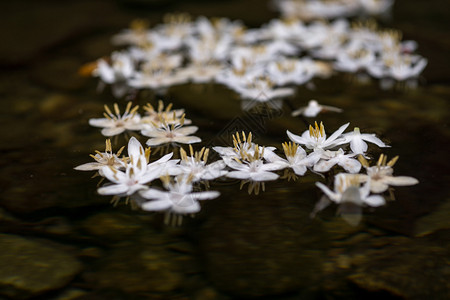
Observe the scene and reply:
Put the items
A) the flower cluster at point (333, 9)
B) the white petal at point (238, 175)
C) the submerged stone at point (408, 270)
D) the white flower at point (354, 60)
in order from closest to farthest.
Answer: the submerged stone at point (408, 270) → the white petal at point (238, 175) → the white flower at point (354, 60) → the flower cluster at point (333, 9)

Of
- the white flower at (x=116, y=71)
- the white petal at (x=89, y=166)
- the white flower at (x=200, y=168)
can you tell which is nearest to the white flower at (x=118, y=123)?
the white petal at (x=89, y=166)

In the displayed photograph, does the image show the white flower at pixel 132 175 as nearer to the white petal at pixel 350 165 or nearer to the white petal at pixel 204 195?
the white petal at pixel 204 195

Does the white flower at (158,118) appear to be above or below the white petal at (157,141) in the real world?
above

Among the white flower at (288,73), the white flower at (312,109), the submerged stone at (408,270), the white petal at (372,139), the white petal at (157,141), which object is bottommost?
the submerged stone at (408,270)

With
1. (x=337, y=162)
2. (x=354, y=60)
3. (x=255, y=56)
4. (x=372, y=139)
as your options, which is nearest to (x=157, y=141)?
(x=337, y=162)

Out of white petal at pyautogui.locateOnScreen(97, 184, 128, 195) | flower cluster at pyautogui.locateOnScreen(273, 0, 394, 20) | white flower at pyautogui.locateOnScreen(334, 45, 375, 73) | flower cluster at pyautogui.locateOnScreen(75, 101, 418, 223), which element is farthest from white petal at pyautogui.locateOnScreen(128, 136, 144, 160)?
flower cluster at pyautogui.locateOnScreen(273, 0, 394, 20)

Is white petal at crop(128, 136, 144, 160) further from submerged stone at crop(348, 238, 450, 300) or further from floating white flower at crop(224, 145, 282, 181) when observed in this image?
submerged stone at crop(348, 238, 450, 300)

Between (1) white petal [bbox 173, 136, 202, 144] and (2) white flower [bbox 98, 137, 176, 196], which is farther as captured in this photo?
(1) white petal [bbox 173, 136, 202, 144]
